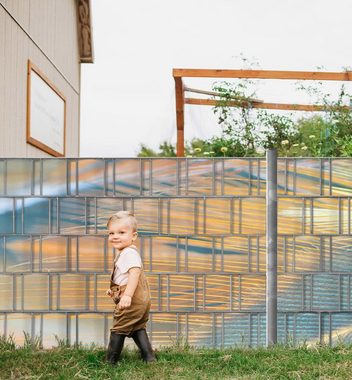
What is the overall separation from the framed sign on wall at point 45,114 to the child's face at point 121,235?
3848 mm

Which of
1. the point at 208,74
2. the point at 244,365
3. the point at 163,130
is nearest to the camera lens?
the point at 244,365

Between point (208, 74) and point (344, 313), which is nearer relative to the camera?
point (344, 313)

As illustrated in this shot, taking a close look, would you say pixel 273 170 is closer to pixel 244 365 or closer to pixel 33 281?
pixel 244 365

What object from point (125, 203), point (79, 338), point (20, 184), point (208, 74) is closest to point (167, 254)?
point (125, 203)

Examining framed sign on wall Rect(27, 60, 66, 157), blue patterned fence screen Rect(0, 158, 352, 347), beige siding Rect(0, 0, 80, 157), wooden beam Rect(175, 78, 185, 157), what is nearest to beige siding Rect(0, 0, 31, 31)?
beige siding Rect(0, 0, 80, 157)

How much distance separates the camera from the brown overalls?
3.76 metres

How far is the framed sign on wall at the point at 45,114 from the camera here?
7.66m

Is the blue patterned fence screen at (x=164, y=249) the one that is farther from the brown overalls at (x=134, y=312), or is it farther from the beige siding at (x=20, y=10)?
the beige siding at (x=20, y=10)

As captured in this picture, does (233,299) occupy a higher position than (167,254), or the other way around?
(167,254)

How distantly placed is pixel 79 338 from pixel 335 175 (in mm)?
1862

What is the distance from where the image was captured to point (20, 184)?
421cm

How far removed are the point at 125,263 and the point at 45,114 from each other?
506 centimetres

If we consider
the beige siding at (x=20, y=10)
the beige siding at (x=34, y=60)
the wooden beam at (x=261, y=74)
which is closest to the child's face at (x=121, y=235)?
the beige siding at (x=34, y=60)

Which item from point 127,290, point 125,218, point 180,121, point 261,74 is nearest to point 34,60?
point 180,121
